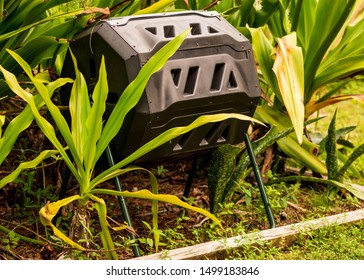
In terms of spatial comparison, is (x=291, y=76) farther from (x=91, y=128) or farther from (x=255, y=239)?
(x=91, y=128)

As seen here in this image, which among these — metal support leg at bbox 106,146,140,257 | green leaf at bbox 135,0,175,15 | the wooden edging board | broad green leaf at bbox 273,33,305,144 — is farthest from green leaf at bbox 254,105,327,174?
metal support leg at bbox 106,146,140,257

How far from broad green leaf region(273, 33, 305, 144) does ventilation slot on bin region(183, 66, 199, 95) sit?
414 millimetres

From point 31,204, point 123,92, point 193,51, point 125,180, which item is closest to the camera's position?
point 123,92

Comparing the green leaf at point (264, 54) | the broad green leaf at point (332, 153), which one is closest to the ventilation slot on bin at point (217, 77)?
the green leaf at point (264, 54)

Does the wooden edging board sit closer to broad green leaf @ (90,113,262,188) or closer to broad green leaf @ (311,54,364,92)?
broad green leaf @ (90,113,262,188)

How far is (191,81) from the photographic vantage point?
3.38m

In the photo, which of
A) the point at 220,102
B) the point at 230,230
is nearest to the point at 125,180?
the point at 230,230

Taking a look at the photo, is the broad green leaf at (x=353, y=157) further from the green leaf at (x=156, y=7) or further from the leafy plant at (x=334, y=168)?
the green leaf at (x=156, y=7)

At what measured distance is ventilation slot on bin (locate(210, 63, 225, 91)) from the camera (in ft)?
11.2

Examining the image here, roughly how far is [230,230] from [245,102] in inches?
22.8

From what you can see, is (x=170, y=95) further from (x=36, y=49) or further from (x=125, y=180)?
(x=125, y=180)

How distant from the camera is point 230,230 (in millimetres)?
3727

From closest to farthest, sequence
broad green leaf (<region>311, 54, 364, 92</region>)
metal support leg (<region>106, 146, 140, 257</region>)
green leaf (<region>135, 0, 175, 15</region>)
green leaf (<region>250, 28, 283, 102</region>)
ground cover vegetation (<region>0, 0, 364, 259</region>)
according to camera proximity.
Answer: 1. ground cover vegetation (<region>0, 0, 364, 259</region>)
2. metal support leg (<region>106, 146, 140, 257</region>)
3. green leaf (<region>135, 0, 175, 15</region>)
4. green leaf (<region>250, 28, 283, 102</region>)
5. broad green leaf (<region>311, 54, 364, 92</region>)

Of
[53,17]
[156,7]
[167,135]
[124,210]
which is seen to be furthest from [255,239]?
[53,17]
